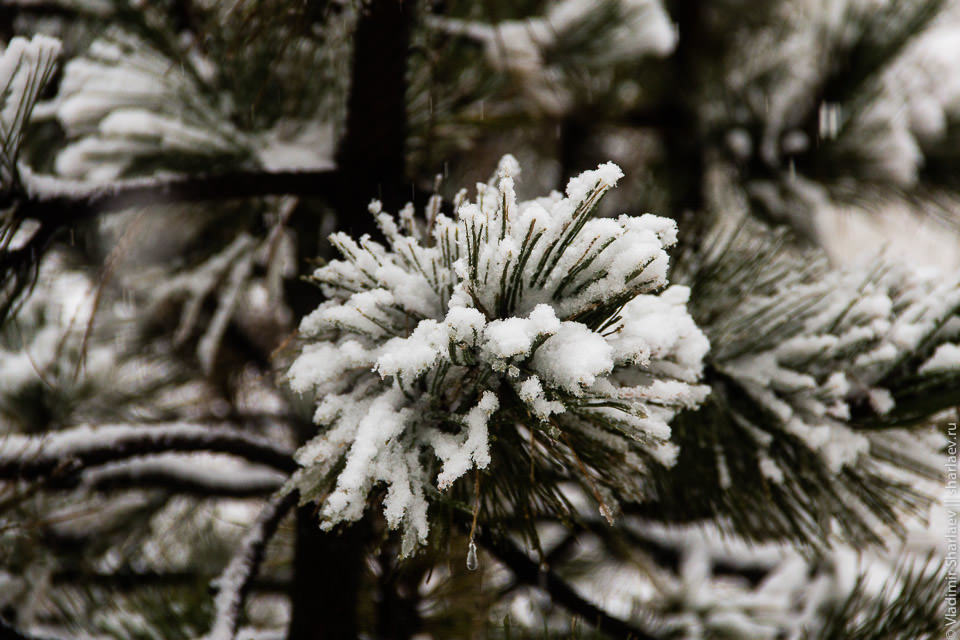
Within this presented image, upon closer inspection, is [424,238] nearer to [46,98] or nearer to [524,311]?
[524,311]

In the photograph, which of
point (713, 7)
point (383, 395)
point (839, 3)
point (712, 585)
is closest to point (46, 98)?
point (383, 395)

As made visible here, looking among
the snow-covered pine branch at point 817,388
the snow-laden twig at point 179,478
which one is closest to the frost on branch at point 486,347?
the snow-covered pine branch at point 817,388

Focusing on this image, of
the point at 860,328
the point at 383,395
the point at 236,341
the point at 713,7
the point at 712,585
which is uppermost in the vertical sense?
the point at 713,7

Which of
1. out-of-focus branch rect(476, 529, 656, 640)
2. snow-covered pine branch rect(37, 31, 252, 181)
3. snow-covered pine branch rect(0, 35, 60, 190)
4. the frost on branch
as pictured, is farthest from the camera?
snow-covered pine branch rect(37, 31, 252, 181)

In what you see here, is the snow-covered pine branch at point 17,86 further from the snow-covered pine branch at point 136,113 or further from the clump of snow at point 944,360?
the clump of snow at point 944,360

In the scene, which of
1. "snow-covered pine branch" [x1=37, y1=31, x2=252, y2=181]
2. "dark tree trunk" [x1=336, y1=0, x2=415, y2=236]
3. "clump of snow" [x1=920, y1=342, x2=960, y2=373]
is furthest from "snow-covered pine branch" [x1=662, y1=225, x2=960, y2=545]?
"snow-covered pine branch" [x1=37, y1=31, x2=252, y2=181]

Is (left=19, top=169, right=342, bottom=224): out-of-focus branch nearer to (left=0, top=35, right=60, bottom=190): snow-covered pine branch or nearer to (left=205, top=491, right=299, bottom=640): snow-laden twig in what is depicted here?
(left=0, top=35, right=60, bottom=190): snow-covered pine branch
